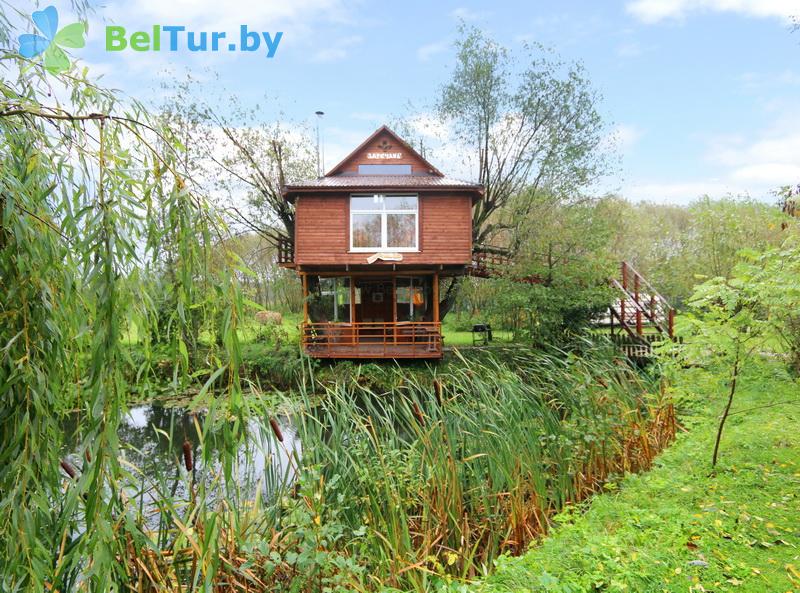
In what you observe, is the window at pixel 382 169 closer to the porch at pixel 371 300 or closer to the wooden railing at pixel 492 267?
the porch at pixel 371 300

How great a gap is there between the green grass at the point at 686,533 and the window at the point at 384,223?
9429mm

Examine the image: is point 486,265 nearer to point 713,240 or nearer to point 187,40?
point 713,240

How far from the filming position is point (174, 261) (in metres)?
1.72

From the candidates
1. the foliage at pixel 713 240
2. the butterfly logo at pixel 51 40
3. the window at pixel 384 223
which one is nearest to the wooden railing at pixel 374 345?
the window at pixel 384 223

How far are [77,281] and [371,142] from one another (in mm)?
13852

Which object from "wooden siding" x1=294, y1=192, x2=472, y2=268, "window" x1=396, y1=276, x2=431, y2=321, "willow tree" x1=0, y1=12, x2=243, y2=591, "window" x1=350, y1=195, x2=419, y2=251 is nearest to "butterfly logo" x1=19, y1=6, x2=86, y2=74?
"willow tree" x1=0, y1=12, x2=243, y2=591

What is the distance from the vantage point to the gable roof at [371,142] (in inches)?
568

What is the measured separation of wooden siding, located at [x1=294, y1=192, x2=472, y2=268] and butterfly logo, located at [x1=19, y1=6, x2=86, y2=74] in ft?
36.4

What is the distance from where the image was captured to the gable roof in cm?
1442

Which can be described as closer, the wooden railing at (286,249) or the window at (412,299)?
the wooden railing at (286,249)

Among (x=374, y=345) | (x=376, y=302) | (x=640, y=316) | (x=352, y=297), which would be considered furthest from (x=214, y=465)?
(x=376, y=302)

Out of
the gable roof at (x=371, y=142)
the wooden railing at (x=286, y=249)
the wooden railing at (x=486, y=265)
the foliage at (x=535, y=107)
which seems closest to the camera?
the gable roof at (x=371, y=142)

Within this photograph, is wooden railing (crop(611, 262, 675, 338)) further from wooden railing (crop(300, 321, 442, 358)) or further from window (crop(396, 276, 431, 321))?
window (crop(396, 276, 431, 321))

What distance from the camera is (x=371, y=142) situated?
14.6 meters
